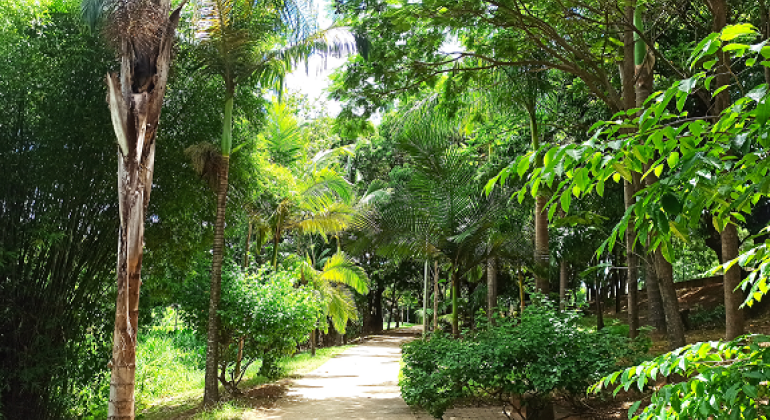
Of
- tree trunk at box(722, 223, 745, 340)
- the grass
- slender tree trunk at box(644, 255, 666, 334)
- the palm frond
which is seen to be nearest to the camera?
tree trunk at box(722, 223, 745, 340)

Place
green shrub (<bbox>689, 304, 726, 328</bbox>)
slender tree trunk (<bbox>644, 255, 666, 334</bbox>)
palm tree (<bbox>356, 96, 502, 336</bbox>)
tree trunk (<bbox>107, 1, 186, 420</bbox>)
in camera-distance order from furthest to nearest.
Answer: green shrub (<bbox>689, 304, 726, 328</bbox>)
palm tree (<bbox>356, 96, 502, 336</bbox>)
slender tree trunk (<bbox>644, 255, 666, 334</bbox>)
tree trunk (<bbox>107, 1, 186, 420</bbox>)

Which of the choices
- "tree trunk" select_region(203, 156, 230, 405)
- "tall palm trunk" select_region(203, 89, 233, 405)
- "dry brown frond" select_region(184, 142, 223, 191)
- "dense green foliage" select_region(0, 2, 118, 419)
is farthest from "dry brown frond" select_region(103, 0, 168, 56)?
"tree trunk" select_region(203, 156, 230, 405)

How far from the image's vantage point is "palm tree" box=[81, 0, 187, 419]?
5887 millimetres

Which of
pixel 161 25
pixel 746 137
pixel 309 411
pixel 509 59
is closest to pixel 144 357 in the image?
pixel 309 411

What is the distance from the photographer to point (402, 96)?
748 centimetres

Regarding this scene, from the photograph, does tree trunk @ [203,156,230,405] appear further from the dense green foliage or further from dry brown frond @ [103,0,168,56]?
dry brown frond @ [103,0,168,56]

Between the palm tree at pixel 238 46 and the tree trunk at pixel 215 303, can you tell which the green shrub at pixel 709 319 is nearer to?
the palm tree at pixel 238 46

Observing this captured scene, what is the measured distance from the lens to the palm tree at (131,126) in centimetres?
589

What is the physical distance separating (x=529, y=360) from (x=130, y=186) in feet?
17.3

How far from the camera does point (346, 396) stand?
9.84m

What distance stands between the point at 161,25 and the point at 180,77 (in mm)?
2554

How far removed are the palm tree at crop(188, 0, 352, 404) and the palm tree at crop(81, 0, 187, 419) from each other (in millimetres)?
1786

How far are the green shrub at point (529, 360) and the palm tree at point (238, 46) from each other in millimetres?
3888

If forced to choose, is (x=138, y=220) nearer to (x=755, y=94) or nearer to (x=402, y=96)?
(x=402, y=96)
